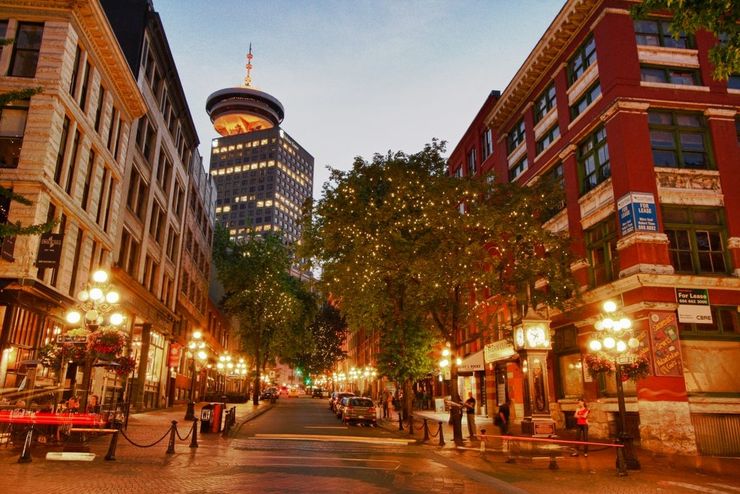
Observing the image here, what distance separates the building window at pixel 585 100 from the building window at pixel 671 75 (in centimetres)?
199

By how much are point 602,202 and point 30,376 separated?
2407 cm

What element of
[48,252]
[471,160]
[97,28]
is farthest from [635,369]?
[471,160]

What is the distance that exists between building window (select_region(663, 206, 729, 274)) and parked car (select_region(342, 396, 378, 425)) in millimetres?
18872

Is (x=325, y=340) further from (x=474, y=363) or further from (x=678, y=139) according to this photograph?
(x=678, y=139)

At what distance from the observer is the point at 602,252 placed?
24500 millimetres

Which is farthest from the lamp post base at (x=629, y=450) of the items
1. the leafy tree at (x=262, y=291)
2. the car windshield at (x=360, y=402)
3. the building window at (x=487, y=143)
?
the leafy tree at (x=262, y=291)

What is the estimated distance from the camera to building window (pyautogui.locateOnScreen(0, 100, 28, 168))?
20.4 m

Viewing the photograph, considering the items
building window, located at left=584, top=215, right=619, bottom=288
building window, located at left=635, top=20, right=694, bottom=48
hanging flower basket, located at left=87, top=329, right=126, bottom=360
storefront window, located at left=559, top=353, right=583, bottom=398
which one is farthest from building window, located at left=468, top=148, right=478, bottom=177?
hanging flower basket, located at left=87, top=329, right=126, bottom=360

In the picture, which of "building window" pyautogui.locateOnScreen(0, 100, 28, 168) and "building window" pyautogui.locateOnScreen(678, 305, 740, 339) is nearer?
"building window" pyautogui.locateOnScreen(0, 100, 28, 168)

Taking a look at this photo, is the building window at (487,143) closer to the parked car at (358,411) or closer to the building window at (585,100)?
the building window at (585,100)

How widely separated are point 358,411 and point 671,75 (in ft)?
78.8

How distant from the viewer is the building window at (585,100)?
25.4 metres

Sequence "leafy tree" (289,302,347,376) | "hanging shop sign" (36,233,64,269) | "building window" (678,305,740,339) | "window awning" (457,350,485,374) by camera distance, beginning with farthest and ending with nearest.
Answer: "leafy tree" (289,302,347,376) < "window awning" (457,350,485,374) < "building window" (678,305,740,339) < "hanging shop sign" (36,233,64,269)

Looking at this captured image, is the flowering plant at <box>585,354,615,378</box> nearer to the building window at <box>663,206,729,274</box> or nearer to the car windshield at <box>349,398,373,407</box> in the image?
the building window at <box>663,206,729,274</box>
